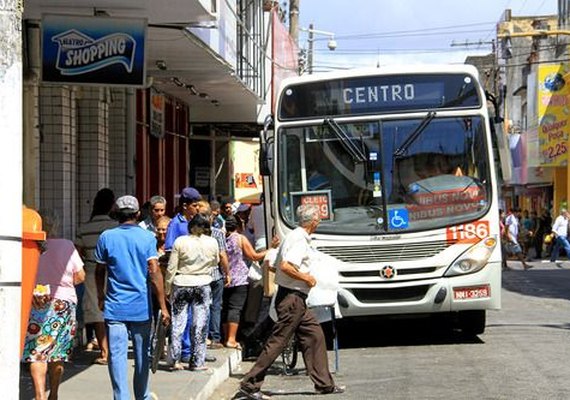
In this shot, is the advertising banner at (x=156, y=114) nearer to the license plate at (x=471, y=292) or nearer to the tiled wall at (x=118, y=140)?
the tiled wall at (x=118, y=140)

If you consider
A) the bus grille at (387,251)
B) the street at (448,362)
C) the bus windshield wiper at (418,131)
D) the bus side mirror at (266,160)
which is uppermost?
the bus windshield wiper at (418,131)

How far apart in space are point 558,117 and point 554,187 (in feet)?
15.4

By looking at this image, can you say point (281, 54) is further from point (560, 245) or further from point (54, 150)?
point (54, 150)

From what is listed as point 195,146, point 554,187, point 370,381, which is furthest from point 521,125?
point 370,381

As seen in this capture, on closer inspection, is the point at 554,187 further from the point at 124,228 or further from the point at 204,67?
the point at 124,228

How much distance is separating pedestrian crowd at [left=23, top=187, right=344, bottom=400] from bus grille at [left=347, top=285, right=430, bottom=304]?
1.17 metres

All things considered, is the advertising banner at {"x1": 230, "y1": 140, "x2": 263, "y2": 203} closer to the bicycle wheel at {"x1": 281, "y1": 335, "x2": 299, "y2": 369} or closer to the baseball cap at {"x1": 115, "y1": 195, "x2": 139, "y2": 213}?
the bicycle wheel at {"x1": 281, "y1": 335, "x2": 299, "y2": 369}

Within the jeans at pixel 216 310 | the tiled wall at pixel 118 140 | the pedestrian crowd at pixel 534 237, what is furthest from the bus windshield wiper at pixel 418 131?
the pedestrian crowd at pixel 534 237

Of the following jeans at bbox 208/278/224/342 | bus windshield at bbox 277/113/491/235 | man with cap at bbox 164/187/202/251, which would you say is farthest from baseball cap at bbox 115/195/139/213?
bus windshield at bbox 277/113/491/235

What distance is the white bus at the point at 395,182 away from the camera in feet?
39.4

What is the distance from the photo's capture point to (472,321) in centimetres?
1284

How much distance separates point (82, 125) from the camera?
14.0m

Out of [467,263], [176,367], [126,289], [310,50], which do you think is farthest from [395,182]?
[310,50]

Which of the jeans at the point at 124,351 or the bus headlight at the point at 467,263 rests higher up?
the bus headlight at the point at 467,263
